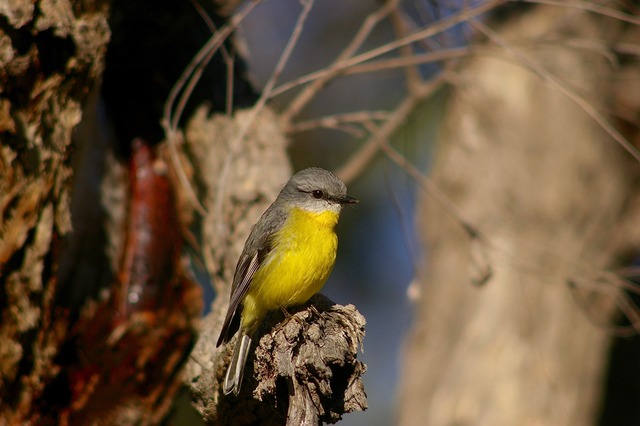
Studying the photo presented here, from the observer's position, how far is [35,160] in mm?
4027

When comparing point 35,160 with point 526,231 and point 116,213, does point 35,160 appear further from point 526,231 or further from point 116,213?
point 526,231

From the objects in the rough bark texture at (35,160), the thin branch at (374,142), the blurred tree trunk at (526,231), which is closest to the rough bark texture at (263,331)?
the rough bark texture at (35,160)

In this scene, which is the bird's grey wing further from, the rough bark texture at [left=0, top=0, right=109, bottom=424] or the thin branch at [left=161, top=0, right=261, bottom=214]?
the rough bark texture at [left=0, top=0, right=109, bottom=424]

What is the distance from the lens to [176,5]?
16.2 ft

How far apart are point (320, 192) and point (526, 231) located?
4610 millimetres

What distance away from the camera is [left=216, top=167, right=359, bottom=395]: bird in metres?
4.00

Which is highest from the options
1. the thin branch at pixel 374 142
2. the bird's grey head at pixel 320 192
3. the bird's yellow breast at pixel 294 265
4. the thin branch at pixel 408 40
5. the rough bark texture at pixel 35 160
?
the thin branch at pixel 374 142

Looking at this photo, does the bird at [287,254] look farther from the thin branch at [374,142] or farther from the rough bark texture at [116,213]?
the thin branch at [374,142]

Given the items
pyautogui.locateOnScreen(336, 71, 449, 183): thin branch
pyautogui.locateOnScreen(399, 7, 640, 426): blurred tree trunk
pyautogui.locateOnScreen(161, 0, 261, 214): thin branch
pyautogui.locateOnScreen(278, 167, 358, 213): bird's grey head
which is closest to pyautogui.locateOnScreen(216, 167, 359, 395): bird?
pyautogui.locateOnScreen(278, 167, 358, 213): bird's grey head

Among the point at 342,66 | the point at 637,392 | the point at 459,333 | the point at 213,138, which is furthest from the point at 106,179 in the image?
the point at 637,392

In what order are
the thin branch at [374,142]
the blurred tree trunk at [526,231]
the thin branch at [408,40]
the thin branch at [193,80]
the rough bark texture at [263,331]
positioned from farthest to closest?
the blurred tree trunk at [526,231]
the thin branch at [374,142]
the thin branch at [193,80]
the thin branch at [408,40]
the rough bark texture at [263,331]

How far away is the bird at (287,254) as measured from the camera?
4.00 metres

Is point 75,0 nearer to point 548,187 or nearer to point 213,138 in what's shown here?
point 213,138

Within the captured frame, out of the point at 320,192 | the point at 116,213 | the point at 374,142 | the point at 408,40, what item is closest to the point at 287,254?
the point at 320,192
